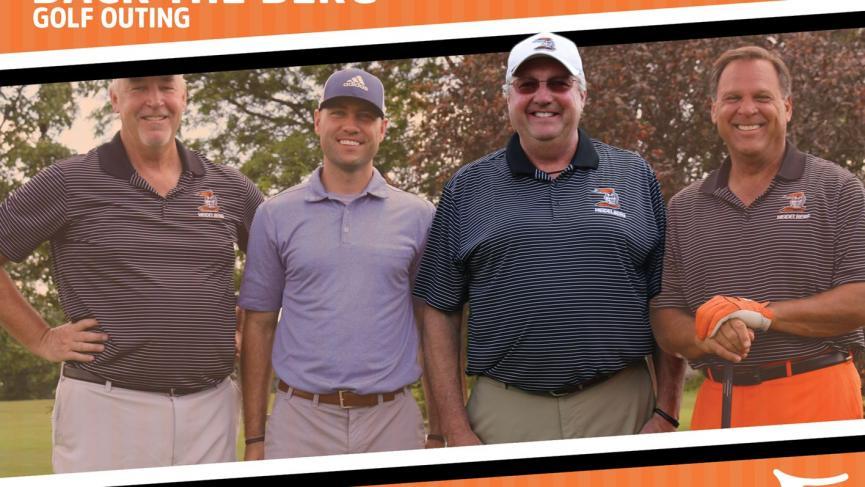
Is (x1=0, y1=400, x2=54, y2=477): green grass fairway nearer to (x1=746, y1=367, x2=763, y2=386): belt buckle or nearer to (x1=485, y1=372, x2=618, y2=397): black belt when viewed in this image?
(x1=485, y1=372, x2=618, y2=397): black belt

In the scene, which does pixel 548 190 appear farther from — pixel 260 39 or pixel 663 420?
pixel 260 39

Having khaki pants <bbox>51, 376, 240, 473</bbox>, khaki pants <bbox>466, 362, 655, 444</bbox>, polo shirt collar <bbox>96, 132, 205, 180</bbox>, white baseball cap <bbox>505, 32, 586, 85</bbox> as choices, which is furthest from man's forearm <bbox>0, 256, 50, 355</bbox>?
white baseball cap <bbox>505, 32, 586, 85</bbox>

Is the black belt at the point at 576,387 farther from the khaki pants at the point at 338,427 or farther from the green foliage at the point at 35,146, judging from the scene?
the green foliage at the point at 35,146

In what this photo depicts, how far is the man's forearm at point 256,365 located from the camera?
571 cm

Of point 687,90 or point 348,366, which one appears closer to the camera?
point 348,366

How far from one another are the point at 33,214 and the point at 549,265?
102 inches

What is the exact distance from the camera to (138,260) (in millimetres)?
5672

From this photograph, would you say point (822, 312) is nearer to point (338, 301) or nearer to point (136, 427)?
point (338, 301)

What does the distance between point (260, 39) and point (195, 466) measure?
2.33 meters

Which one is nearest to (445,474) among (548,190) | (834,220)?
(548,190)

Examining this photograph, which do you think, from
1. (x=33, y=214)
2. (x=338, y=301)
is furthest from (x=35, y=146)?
(x=338, y=301)

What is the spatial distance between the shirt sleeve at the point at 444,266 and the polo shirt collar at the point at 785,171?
4.11 ft

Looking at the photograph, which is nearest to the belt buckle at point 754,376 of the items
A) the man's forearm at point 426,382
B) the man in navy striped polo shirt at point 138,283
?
the man's forearm at point 426,382

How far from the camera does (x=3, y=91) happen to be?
7.16 m
